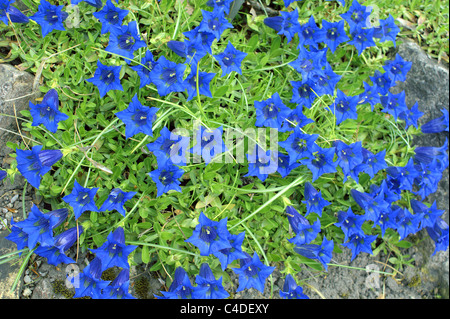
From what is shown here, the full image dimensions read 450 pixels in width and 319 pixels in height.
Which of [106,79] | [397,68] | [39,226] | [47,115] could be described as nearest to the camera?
[39,226]

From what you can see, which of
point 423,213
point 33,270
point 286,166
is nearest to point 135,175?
point 33,270

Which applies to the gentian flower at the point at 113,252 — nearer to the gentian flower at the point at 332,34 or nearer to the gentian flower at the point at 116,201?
the gentian flower at the point at 116,201

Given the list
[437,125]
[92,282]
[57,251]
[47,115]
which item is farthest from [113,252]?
[437,125]

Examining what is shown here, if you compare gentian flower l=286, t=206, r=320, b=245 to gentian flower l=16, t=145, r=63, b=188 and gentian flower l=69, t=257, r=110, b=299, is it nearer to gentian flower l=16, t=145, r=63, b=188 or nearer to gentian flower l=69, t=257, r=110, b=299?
gentian flower l=69, t=257, r=110, b=299

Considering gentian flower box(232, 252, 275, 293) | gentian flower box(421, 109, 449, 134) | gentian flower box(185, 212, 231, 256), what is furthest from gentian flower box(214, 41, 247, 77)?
gentian flower box(421, 109, 449, 134)

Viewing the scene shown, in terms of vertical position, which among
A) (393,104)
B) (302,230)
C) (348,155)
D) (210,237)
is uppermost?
(393,104)

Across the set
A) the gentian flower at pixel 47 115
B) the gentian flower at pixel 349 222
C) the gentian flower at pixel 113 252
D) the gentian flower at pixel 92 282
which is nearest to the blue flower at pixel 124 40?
the gentian flower at pixel 47 115

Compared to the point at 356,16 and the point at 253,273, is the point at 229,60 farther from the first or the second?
the point at 253,273
